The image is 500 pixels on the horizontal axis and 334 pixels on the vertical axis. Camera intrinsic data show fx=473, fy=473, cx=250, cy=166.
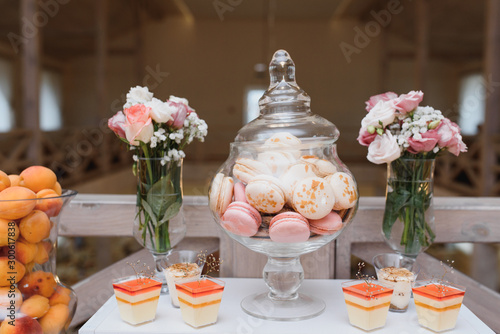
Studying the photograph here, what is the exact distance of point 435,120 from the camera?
112 cm

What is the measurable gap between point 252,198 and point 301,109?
0.30 metres

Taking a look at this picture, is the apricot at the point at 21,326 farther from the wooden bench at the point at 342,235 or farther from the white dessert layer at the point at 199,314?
the wooden bench at the point at 342,235

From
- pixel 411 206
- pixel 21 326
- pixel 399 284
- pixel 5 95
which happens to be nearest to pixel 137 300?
pixel 21 326

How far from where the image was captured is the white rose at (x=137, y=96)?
3.86 feet

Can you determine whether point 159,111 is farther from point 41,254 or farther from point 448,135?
point 448,135

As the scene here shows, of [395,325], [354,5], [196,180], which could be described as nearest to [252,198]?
[395,325]

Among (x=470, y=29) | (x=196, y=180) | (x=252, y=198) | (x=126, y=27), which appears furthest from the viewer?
(x=126, y=27)

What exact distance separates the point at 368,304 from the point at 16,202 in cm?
73

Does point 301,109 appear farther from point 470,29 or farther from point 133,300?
point 470,29

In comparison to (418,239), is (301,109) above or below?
above

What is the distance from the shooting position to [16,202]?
37.1 inches

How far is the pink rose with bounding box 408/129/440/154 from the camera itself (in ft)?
3.59

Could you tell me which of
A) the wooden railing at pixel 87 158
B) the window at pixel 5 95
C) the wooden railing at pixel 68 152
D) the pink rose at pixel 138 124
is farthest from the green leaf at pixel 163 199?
the window at pixel 5 95

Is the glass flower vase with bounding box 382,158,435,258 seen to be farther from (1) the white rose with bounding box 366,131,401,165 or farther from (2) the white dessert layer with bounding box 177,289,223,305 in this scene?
(2) the white dessert layer with bounding box 177,289,223,305
